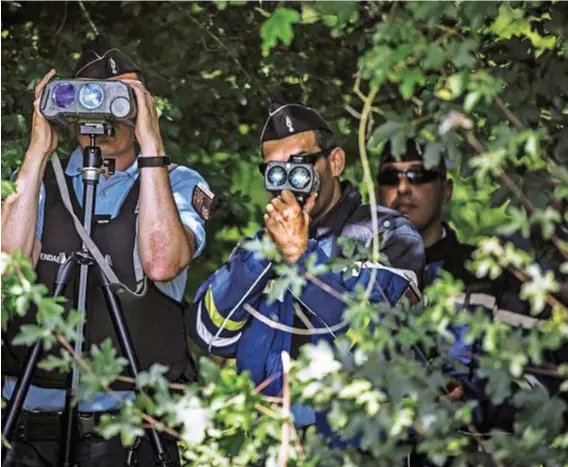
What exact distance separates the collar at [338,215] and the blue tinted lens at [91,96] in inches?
30.4

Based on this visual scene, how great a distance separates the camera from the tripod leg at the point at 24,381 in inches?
181

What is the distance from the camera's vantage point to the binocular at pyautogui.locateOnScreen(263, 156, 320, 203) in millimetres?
4879

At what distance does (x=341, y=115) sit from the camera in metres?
7.67

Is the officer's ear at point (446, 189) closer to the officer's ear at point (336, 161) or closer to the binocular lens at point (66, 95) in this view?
the officer's ear at point (336, 161)

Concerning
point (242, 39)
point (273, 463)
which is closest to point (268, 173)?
point (273, 463)

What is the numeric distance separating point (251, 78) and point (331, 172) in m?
2.42

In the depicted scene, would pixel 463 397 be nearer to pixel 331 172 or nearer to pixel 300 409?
pixel 300 409

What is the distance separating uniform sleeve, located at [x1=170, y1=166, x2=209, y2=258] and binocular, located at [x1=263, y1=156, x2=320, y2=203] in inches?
11.3

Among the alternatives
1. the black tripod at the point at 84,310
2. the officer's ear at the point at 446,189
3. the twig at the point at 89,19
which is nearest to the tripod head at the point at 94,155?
the black tripod at the point at 84,310

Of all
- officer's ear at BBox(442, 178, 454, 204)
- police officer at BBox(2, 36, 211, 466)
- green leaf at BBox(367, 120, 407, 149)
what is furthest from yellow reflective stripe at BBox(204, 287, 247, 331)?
officer's ear at BBox(442, 178, 454, 204)

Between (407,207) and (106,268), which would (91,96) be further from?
(407,207)

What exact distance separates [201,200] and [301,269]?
2.34ft

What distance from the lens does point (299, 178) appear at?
16.1 feet

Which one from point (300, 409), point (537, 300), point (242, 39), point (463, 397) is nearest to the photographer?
point (537, 300)
